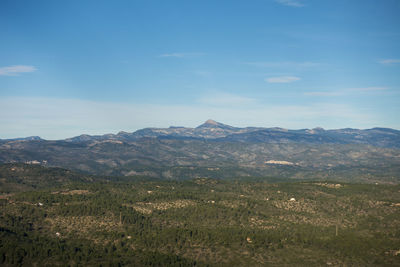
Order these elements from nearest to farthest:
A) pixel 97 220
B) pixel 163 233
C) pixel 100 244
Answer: pixel 100 244, pixel 163 233, pixel 97 220

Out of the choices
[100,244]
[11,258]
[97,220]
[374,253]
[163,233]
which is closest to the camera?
[11,258]

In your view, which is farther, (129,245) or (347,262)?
(129,245)

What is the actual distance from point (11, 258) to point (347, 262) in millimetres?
117627

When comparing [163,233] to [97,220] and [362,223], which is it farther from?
[362,223]

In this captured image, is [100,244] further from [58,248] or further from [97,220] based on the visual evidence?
[97,220]

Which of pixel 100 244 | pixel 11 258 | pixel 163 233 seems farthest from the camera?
pixel 163 233

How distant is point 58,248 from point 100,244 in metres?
16.2

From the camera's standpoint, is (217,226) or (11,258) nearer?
(11,258)

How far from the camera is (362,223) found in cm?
19400

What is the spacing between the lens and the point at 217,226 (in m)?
193

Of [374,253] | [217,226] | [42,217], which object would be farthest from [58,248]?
[374,253]

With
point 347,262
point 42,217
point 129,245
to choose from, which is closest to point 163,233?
point 129,245

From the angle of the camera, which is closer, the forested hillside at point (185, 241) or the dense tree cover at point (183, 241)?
the forested hillside at point (185, 241)

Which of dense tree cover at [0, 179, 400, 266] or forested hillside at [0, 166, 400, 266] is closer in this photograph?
forested hillside at [0, 166, 400, 266]
